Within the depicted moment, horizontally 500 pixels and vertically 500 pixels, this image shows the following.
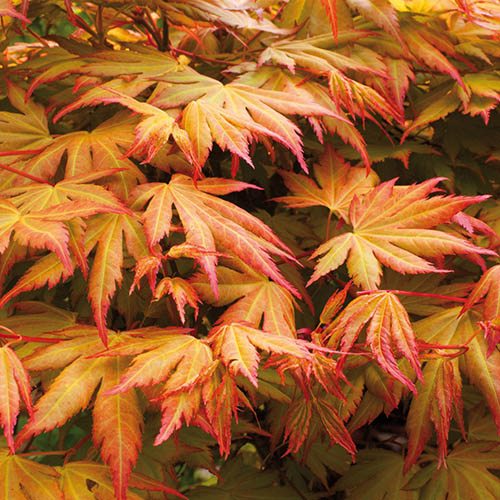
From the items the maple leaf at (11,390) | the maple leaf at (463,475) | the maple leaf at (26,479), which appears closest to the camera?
the maple leaf at (11,390)

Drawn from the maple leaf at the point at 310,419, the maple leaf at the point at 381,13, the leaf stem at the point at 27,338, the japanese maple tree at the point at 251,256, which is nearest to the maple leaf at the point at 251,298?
the japanese maple tree at the point at 251,256

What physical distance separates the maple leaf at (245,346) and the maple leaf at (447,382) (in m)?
0.27

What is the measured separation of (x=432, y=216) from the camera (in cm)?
114

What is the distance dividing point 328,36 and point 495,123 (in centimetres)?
40

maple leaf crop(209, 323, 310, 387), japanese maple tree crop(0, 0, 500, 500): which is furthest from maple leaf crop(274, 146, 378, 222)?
maple leaf crop(209, 323, 310, 387)

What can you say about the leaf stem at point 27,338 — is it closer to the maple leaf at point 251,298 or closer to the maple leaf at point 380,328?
the maple leaf at point 251,298

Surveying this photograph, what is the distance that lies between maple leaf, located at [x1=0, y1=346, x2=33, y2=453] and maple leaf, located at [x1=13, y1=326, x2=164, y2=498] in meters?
0.04

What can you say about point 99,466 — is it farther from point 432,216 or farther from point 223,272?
point 432,216

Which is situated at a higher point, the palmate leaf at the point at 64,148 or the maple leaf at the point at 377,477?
the palmate leaf at the point at 64,148

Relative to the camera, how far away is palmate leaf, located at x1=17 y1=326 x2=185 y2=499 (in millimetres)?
925

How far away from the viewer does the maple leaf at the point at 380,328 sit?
952 mm

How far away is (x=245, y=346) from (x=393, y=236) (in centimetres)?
37

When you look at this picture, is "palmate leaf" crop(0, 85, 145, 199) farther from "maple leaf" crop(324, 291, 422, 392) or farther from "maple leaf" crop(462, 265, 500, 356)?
"maple leaf" crop(462, 265, 500, 356)

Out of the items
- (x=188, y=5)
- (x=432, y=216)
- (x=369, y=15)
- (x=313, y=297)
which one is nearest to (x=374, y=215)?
(x=432, y=216)
